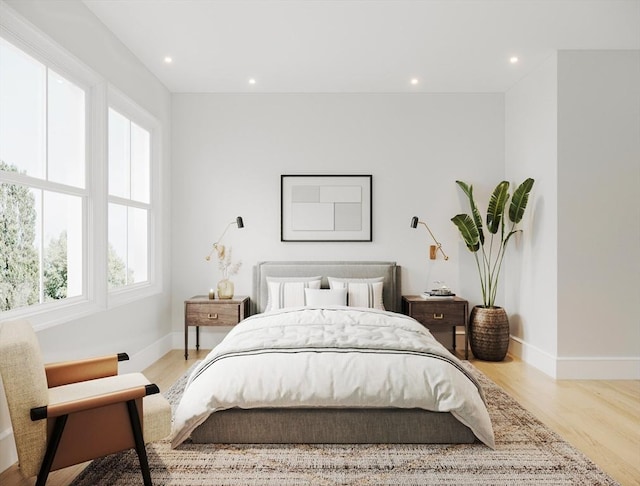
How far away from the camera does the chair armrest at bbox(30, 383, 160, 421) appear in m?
1.91

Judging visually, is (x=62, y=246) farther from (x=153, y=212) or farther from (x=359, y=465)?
(x=359, y=465)

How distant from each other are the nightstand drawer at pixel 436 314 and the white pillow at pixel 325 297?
2.46 feet

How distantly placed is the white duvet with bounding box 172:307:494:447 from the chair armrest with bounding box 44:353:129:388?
1.52 feet

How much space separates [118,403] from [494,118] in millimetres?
4731

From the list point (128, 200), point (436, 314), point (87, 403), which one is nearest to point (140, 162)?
point (128, 200)

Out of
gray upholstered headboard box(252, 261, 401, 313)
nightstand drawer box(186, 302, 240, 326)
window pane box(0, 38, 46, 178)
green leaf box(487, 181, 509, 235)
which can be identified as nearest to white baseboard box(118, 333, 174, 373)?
nightstand drawer box(186, 302, 240, 326)

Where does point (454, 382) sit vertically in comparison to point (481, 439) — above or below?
above

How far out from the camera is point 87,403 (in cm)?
199

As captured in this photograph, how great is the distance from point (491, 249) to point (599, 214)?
122 centimetres

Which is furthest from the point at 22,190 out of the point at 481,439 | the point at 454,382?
the point at 481,439

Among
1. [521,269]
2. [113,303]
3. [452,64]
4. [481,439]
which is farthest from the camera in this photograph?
[521,269]

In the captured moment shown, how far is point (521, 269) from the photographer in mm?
4734

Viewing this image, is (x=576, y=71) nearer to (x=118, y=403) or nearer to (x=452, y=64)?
(x=452, y=64)

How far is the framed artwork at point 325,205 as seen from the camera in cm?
513
